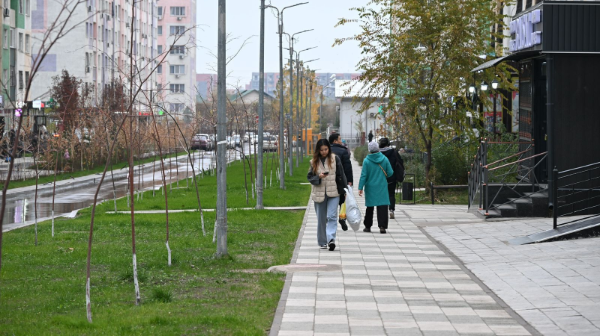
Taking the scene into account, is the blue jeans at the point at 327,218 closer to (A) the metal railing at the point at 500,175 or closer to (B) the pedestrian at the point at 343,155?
(B) the pedestrian at the point at 343,155

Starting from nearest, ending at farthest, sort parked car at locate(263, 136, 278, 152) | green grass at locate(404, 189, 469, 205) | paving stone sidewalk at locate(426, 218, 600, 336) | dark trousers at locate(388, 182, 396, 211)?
paving stone sidewalk at locate(426, 218, 600, 336) → dark trousers at locate(388, 182, 396, 211) → green grass at locate(404, 189, 469, 205) → parked car at locate(263, 136, 278, 152)

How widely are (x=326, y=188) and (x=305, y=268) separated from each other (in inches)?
91.3

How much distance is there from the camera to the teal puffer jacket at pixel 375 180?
53.0 feet

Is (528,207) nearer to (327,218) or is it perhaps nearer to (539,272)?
(327,218)

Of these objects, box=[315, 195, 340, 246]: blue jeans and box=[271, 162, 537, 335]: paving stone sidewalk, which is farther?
box=[315, 195, 340, 246]: blue jeans

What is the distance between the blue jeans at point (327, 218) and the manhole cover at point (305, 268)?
1.86 metres

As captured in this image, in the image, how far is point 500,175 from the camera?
20547 mm

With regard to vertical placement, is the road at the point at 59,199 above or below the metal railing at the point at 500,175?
below

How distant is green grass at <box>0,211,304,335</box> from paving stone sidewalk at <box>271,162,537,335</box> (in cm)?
33

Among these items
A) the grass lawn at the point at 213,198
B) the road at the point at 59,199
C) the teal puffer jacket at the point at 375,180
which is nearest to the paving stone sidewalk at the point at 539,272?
the teal puffer jacket at the point at 375,180

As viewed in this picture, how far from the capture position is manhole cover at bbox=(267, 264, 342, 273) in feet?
37.4

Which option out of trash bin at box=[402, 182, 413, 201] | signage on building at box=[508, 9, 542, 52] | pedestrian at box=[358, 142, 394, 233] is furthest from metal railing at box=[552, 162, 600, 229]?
trash bin at box=[402, 182, 413, 201]

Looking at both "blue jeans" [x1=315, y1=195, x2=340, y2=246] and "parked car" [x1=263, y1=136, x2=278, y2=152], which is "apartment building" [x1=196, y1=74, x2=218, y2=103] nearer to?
"parked car" [x1=263, y1=136, x2=278, y2=152]

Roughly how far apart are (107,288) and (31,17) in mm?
66434
